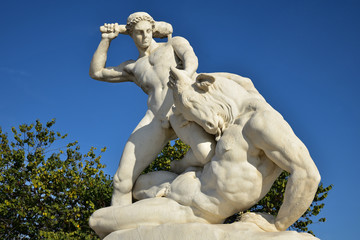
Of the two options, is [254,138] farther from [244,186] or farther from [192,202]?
[192,202]

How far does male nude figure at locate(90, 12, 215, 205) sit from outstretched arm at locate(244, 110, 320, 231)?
61 cm

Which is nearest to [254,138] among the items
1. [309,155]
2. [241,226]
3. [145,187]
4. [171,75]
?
[309,155]

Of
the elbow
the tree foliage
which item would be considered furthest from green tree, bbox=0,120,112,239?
the elbow

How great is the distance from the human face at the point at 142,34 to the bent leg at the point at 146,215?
197 cm

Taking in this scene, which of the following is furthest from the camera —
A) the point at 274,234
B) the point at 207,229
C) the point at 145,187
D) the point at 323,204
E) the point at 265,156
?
the point at 323,204

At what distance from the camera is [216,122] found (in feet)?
13.0

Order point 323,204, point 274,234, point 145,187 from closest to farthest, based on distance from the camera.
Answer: point 274,234, point 145,187, point 323,204

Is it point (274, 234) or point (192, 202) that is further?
point (192, 202)

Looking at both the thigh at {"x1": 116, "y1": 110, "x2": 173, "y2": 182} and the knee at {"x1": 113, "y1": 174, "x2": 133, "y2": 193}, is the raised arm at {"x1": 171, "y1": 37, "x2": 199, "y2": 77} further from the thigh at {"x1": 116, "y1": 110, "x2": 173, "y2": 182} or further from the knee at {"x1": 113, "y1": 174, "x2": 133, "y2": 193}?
the knee at {"x1": 113, "y1": 174, "x2": 133, "y2": 193}

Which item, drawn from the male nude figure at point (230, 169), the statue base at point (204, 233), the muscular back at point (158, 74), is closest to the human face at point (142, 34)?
the muscular back at point (158, 74)

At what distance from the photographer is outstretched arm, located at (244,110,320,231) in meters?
3.63

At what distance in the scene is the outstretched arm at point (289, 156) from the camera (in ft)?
11.9

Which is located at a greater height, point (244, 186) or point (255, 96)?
point (255, 96)

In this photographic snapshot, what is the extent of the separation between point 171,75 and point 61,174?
25.7 feet
